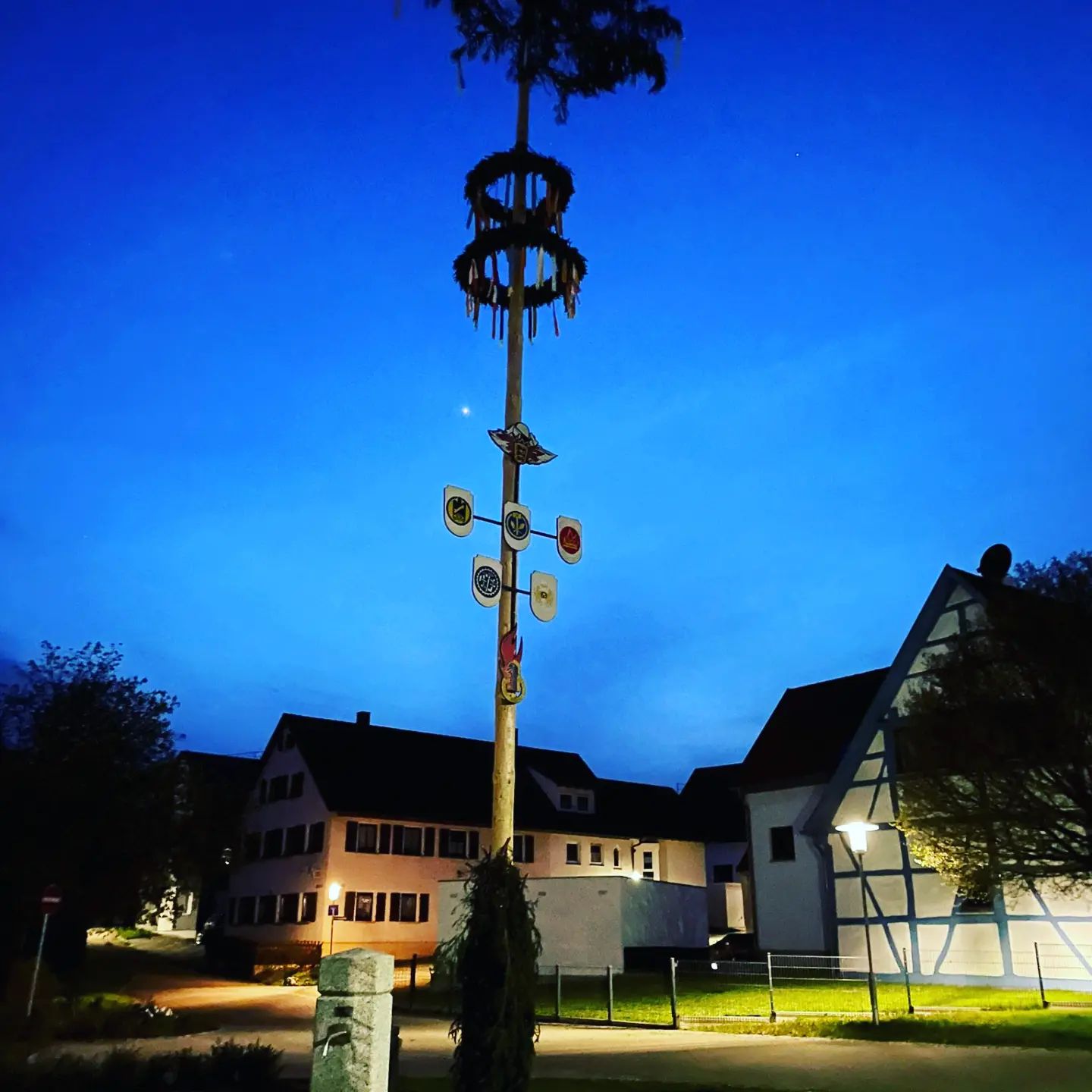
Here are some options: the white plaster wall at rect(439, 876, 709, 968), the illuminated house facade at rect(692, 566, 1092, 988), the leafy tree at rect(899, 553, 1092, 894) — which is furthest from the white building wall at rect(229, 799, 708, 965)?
the leafy tree at rect(899, 553, 1092, 894)

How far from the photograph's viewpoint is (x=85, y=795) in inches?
1145

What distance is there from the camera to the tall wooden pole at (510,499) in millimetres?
11133

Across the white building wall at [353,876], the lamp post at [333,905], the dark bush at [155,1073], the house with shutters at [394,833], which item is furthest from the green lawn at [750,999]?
the lamp post at [333,905]

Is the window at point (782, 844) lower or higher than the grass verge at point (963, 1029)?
higher

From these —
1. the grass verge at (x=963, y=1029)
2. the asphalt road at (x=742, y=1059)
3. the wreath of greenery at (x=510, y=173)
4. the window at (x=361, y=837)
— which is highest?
the wreath of greenery at (x=510, y=173)

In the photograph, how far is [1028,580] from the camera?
1897cm

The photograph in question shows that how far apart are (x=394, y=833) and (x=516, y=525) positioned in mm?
33553

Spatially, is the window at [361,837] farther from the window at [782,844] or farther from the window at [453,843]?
the window at [782,844]

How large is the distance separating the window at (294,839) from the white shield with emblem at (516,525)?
34080 millimetres

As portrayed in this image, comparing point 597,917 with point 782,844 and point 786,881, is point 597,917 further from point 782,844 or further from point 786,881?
point 782,844

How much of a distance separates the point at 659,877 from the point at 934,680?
3705 centimetres

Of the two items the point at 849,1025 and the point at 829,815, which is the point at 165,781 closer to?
the point at 829,815

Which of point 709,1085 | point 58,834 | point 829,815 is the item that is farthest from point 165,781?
point 709,1085

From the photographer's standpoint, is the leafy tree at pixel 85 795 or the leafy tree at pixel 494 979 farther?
the leafy tree at pixel 85 795
